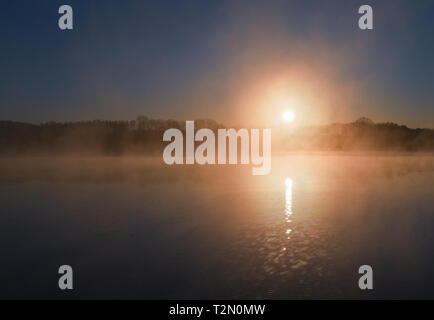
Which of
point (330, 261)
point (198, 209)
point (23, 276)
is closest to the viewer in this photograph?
point (23, 276)

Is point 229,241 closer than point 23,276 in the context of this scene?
No

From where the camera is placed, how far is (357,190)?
3625cm

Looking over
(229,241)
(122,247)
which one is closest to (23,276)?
(122,247)

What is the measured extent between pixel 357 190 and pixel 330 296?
90.6 feet

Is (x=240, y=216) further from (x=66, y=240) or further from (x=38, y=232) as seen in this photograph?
(x=38, y=232)

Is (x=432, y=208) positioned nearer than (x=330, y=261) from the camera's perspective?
No

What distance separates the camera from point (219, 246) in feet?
54.3

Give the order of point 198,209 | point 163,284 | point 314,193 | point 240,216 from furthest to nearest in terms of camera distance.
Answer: point 314,193
point 198,209
point 240,216
point 163,284

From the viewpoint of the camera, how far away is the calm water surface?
12000 millimetres

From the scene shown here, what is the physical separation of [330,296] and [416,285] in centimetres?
368

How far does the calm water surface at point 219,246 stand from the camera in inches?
472

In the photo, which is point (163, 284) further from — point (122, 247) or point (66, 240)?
point (66, 240)


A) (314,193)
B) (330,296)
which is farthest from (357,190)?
(330,296)

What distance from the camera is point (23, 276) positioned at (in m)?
13.1
